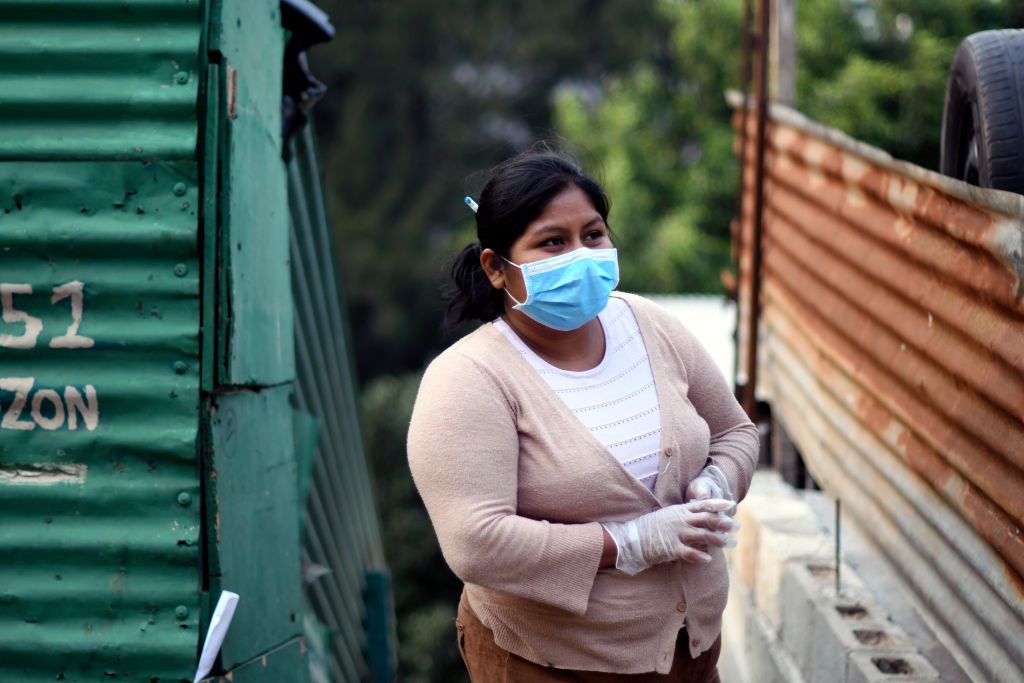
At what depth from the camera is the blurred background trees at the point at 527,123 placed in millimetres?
10672

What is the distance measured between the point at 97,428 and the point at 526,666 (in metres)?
1.38

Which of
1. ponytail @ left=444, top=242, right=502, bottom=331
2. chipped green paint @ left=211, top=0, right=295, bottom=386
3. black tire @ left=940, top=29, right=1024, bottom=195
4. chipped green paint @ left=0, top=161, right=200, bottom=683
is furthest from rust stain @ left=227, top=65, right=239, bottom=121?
black tire @ left=940, top=29, right=1024, bottom=195

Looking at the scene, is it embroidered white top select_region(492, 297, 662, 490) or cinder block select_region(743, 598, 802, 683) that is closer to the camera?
embroidered white top select_region(492, 297, 662, 490)

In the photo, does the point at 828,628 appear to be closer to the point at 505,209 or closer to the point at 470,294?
the point at 470,294

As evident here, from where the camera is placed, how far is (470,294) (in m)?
2.70

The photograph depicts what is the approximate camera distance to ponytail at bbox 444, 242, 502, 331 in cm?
269

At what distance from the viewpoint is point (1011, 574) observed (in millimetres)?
2605

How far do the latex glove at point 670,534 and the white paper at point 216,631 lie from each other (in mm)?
1245

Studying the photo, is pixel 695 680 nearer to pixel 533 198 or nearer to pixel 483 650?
pixel 483 650

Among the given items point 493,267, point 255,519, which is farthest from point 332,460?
point 493,267

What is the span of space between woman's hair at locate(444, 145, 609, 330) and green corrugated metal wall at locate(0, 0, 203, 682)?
84 centimetres

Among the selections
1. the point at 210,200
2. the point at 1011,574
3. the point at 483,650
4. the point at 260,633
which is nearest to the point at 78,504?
the point at 260,633

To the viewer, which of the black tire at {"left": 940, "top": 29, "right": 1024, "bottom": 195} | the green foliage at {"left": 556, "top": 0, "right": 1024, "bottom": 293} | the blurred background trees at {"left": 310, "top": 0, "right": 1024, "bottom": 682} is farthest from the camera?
the blurred background trees at {"left": 310, "top": 0, "right": 1024, "bottom": 682}

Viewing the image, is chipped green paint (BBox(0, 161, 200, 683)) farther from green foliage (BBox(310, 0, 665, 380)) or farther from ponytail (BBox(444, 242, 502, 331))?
green foliage (BBox(310, 0, 665, 380))
